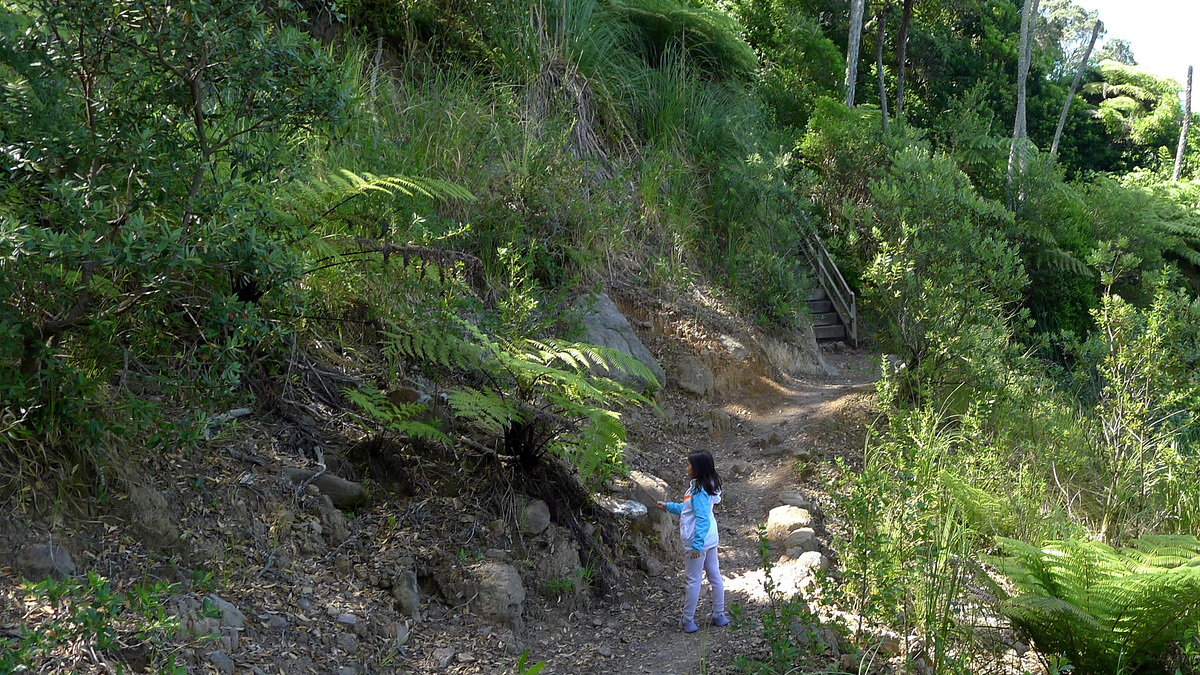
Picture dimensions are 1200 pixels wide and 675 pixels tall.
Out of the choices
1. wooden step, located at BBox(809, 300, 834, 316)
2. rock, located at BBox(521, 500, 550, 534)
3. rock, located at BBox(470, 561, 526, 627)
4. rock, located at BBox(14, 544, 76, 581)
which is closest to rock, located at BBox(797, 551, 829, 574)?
rock, located at BBox(521, 500, 550, 534)

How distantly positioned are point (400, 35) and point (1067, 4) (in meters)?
33.1

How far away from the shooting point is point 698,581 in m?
4.25

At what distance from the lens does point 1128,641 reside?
3.76 m

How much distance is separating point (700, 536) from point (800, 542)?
4.21 feet

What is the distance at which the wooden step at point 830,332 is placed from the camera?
42.0 ft

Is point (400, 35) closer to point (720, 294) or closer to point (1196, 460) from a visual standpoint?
point (720, 294)

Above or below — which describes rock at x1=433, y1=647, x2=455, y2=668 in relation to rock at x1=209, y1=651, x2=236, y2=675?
below

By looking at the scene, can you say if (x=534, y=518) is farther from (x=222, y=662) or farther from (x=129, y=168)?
(x=129, y=168)

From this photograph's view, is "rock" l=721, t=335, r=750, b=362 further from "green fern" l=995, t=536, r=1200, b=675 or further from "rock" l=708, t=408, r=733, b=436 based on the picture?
"green fern" l=995, t=536, r=1200, b=675

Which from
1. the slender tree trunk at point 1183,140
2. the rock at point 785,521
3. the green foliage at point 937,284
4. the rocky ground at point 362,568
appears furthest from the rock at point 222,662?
the slender tree trunk at point 1183,140

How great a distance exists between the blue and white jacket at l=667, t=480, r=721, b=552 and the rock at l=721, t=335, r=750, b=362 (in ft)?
15.8

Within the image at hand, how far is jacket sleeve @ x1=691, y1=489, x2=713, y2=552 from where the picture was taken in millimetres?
4258

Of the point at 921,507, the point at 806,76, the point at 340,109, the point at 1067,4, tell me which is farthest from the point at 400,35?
the point at 1067,4

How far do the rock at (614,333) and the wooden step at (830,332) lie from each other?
217 inches
